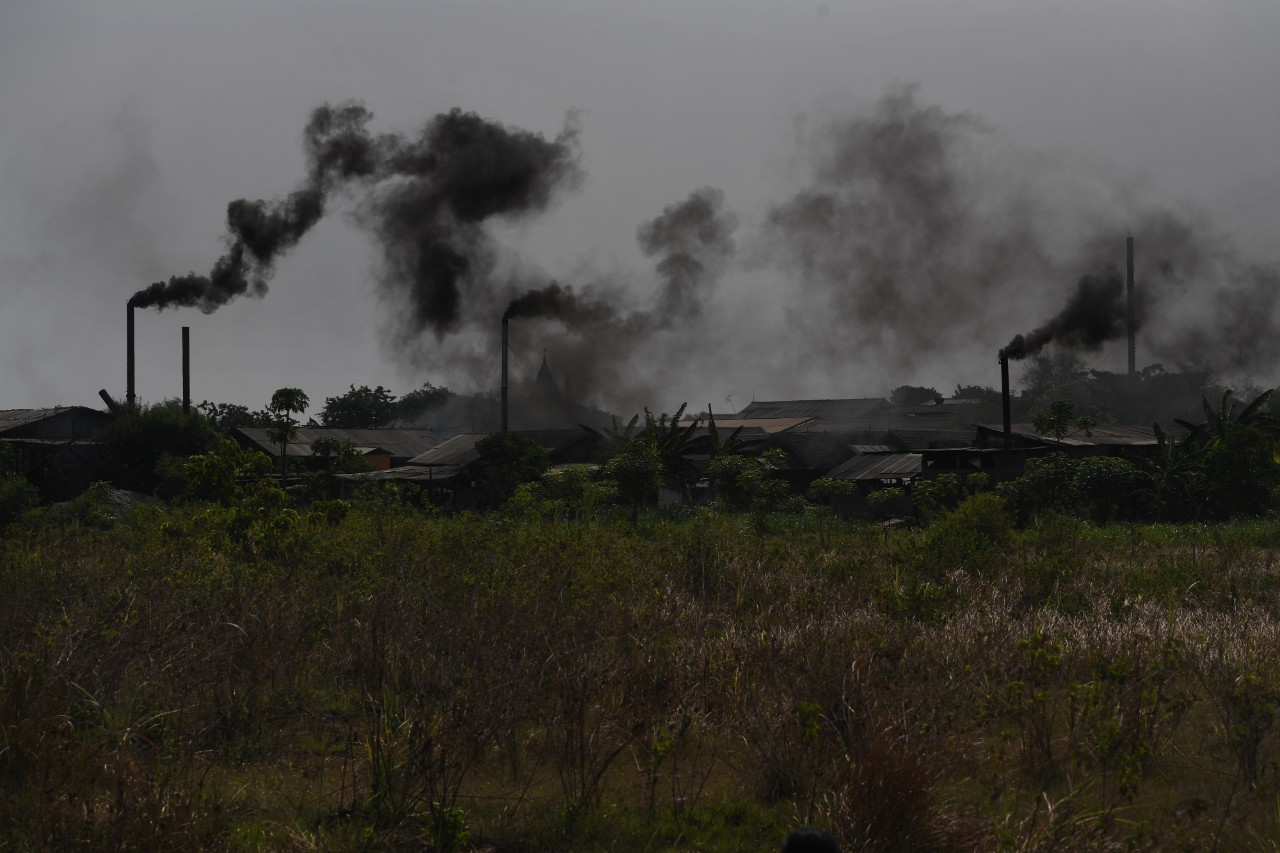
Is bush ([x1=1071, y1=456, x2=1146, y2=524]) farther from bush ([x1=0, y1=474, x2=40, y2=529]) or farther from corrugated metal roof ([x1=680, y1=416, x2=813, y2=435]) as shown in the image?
corrugated metal roof ([x1=680, y1=416, x2=813, y2=435])

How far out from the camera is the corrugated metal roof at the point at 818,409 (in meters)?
50.9

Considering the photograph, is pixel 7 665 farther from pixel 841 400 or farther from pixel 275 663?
pixel 841 400

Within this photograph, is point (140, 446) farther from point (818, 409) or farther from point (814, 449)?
point (818, 409)

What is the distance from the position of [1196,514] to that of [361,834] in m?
22.5

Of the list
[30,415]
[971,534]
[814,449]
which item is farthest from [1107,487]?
[30,415]

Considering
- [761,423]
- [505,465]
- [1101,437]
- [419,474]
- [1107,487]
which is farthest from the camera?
[761,423]

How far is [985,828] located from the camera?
506 centimetres

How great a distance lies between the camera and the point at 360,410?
225ft

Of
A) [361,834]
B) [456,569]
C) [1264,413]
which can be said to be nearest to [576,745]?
[361,834]

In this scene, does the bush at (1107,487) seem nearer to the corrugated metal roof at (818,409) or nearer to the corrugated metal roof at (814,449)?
the corrugated metal roof at (814,449)

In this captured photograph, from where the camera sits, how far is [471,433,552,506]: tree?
2930cm

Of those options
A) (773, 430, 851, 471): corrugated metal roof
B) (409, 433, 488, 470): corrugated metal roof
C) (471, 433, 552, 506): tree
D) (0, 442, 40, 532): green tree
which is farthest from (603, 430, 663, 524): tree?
(0, 442, 40, 532): green tree

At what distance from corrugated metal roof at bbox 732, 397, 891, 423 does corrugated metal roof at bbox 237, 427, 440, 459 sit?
665 inches

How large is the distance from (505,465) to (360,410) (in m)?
41.3
